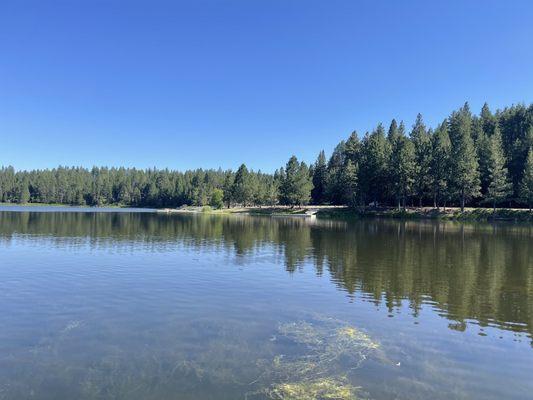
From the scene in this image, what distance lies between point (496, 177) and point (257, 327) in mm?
110907

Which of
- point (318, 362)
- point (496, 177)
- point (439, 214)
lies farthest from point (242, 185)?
point (318, 362)

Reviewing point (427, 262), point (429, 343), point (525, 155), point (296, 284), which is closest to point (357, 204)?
point (525, 155)

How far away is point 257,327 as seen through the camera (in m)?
17.7

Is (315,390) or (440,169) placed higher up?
(440,169)

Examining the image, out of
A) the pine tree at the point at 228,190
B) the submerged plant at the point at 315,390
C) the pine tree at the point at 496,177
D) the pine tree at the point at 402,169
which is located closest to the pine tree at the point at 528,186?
the pine tree at the point at 496,177

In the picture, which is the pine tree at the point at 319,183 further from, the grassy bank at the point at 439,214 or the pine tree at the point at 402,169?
the pine tree at the point at 402,169

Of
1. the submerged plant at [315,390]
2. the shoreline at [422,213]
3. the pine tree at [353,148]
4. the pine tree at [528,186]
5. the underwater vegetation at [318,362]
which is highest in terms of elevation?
the pine tree at [353,148]

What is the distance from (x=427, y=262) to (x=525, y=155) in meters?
108

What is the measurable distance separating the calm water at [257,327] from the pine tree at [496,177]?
80004mm

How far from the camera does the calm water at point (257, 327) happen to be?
12.3 meters

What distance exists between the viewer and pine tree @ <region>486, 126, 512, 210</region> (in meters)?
108

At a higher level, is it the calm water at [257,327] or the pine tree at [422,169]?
the pine tree at [422,169]

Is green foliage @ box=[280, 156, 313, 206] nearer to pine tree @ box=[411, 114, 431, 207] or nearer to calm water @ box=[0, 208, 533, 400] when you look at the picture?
pine tree @ box=[411, 114, 431, 207]

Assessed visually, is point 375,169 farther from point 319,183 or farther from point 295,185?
point 319,183
